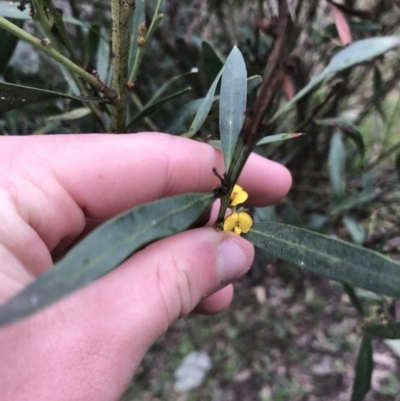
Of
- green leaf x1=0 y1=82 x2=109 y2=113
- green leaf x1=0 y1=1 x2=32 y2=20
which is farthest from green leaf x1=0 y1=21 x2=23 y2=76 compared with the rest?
green leaf x1=0 y1=82 x2=109 y2=113

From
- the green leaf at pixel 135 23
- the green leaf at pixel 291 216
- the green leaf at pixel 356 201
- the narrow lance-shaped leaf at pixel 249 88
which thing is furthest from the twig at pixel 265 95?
the green leaf at pixel 356 201

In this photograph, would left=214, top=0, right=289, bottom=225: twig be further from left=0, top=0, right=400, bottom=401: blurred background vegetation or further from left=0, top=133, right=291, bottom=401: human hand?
left=0, top=0, right=400, bottom=401: blurred background vegetation

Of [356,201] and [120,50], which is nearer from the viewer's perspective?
[120,50]

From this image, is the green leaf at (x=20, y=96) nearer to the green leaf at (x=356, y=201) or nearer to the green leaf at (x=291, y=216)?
the green leaf at (x=291, y=216)

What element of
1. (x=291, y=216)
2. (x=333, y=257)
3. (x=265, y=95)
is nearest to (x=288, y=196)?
(x=291, y=216)

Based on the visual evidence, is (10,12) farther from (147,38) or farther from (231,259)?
(231,259)
